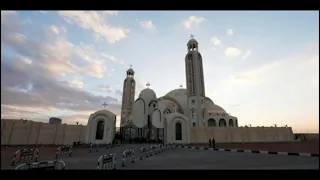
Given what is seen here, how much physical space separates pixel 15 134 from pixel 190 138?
25.2m

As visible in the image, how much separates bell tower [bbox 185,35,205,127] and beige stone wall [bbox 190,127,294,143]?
883 centimetres

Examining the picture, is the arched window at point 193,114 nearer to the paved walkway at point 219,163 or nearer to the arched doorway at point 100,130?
the arched doorway at point 100,130

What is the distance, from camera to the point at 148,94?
52.3 metres

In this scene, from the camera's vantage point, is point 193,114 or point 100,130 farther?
point 193,114

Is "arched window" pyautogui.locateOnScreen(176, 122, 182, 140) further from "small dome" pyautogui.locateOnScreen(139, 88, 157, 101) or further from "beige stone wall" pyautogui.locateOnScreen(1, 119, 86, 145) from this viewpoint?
"small dome" pyautogui.locateOnScreen(139, 88, 157, 101)

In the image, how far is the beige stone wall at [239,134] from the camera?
112ft

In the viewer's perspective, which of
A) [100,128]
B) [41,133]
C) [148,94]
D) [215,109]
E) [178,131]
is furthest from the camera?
[215,109]

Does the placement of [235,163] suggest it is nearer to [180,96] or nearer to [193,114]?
[193,114]

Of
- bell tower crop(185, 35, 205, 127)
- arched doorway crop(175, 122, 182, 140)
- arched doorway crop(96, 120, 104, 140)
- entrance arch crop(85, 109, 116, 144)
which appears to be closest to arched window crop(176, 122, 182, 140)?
arched doorway crop(175, 122, 182, 140)

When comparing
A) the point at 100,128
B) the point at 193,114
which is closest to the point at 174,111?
the point at 193,114

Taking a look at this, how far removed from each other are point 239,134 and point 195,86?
14.3 meters

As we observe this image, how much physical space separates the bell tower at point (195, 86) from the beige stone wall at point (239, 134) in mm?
8831
